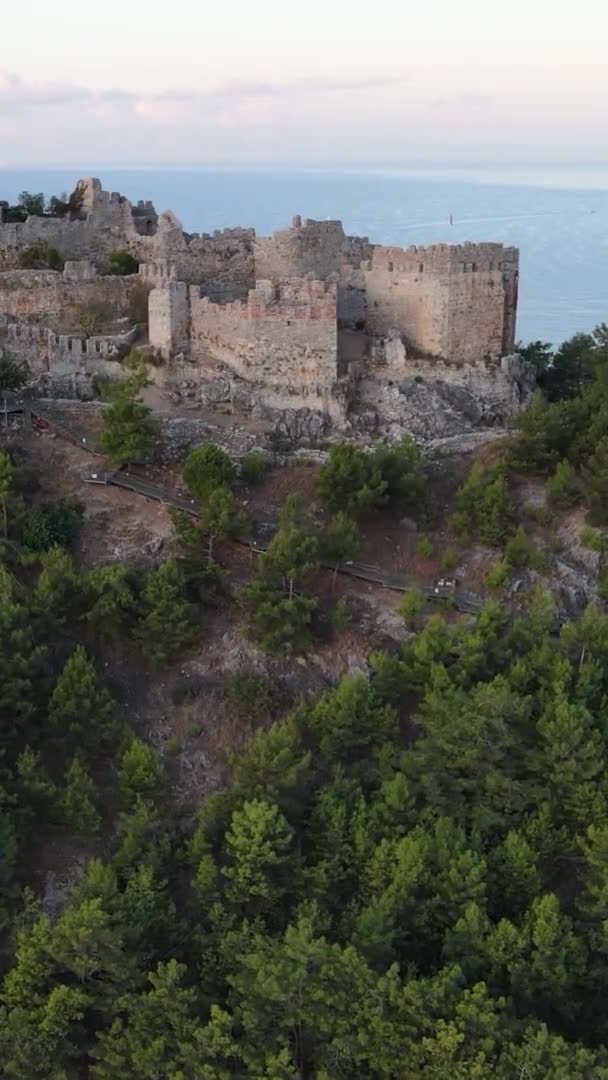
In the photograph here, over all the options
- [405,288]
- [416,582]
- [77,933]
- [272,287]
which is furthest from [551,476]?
[77,933]

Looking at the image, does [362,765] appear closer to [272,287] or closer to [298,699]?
[298,699]

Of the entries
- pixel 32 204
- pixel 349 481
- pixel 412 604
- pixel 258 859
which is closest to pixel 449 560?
pixel 412 604

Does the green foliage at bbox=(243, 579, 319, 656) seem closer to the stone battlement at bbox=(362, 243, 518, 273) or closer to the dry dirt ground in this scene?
the dry dirt ground

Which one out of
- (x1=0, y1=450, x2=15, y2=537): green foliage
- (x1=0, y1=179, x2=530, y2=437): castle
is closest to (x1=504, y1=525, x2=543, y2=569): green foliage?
(x1=0, y1=179, x2=530, y2=437): castle

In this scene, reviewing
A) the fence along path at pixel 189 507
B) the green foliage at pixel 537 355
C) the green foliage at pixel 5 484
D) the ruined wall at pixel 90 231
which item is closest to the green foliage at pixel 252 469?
the fence along path at pixel 189 507

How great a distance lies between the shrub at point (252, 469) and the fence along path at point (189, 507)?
5.82ft

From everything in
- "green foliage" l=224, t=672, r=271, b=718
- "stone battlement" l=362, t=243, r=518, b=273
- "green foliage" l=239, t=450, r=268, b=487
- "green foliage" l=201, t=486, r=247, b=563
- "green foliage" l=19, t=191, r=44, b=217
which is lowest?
"green foliage" l=224, t=672, r=271, b=718

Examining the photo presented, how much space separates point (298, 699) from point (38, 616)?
255 inches

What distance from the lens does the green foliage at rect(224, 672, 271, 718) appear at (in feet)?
82.4

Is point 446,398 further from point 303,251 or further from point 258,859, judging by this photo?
point 258,859

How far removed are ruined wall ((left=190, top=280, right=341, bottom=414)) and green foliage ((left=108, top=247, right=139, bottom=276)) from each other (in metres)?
4.93

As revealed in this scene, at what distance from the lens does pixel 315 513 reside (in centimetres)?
2941

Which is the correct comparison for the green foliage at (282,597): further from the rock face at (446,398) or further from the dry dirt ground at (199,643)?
the rock face at (446,398)

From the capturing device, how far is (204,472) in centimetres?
2850
